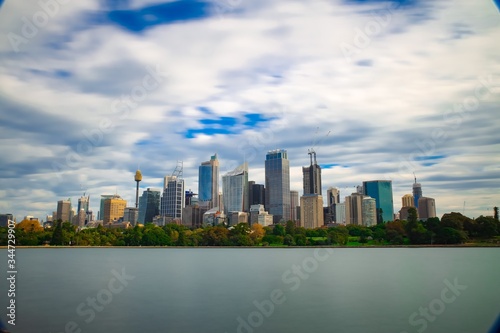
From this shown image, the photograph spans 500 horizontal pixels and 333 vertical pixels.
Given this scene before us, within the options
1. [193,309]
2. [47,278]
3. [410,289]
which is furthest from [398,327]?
[47,278]

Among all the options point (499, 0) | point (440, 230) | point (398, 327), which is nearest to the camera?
point (499, 0)

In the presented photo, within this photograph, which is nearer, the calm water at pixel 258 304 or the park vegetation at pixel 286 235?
the calm water at pixel 258 304

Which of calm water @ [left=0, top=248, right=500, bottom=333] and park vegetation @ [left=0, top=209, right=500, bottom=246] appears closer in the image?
calm water @ [left=0, top=248, right=500, bottom=333]

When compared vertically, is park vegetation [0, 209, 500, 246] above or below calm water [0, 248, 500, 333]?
above

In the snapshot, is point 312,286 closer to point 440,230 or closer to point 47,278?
point 47,278

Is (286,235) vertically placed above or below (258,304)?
above

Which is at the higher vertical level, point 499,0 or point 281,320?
point 499,0

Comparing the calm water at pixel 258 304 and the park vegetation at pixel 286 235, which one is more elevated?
the park vegetation at pixel 286 235

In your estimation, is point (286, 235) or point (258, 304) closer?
point (258, 304)
